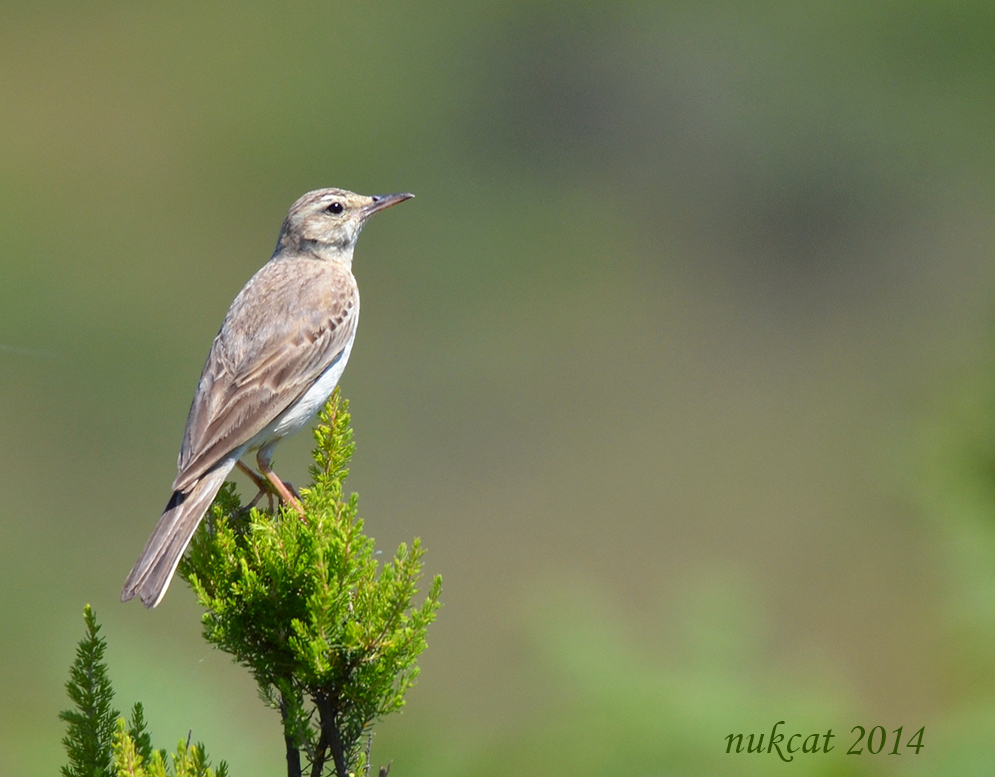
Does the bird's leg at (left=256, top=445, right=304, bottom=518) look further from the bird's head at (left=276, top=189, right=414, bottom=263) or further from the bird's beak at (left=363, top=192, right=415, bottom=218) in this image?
the bird's beak at (left=363, top=192, right=415, bottom=218)

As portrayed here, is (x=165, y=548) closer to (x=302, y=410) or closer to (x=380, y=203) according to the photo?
(x=302, y=410)

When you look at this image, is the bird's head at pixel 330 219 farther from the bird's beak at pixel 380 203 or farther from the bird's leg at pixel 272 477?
the bird's leg at pixel 272 477

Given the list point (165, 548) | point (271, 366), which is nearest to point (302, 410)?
point (271, 366)

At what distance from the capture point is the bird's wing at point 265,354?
477 cm

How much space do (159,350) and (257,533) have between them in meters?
9.55

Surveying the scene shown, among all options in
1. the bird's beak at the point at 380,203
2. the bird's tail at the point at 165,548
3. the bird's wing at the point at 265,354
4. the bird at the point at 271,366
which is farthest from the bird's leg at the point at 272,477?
the bird's beak at the point at 380,203

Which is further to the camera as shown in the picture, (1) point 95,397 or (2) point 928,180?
(2) point 928,180

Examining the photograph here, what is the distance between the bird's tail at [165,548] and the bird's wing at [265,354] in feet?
0.46

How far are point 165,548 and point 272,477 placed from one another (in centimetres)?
106

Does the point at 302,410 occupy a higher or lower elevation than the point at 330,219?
lower

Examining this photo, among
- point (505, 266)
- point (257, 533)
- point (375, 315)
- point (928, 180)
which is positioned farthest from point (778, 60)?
point (257, 533)

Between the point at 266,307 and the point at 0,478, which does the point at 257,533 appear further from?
the point at 0,478

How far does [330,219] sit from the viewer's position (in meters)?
6.19

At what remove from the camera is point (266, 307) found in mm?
5543
